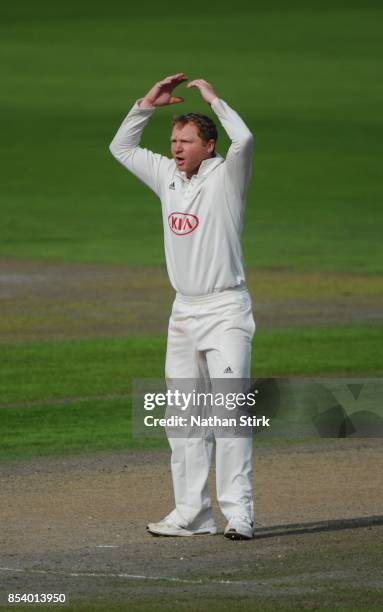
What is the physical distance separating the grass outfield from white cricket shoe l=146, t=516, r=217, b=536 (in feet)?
9.83

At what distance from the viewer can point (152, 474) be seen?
11234 mm

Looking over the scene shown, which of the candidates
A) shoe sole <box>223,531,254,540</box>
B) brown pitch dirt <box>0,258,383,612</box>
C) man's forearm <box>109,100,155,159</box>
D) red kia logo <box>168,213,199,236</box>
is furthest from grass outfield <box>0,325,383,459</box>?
red kia logo <box>168,213,199,236</box>

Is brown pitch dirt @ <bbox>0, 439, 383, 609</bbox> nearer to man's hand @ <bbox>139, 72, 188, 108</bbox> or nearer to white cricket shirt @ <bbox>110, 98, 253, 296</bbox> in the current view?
white cricket shirt @ <bbox>110, 98, 253, 296</bbox>

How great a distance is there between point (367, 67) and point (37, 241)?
24323 mm

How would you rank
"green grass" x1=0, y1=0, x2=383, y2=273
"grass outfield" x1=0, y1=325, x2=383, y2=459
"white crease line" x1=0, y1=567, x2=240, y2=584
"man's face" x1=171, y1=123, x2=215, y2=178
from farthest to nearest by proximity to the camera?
"green grass" x1=0, y1=0, x2=383, y2=273 < "grass outfield" x1=0, y1=325, x2=383, y2=459 < "man's face" x1=171, y1=123, x2=215, y2=178 < "white crease line" x1=0, y1=567, x2=240, y2=584

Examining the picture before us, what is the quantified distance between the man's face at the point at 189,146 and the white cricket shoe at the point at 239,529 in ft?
5.97

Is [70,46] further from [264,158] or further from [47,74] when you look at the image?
[264,158]

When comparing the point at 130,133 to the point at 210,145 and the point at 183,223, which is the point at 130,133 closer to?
the point at 210,145

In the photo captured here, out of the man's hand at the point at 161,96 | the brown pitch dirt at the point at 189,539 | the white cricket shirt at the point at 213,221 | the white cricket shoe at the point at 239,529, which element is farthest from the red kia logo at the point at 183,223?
the brown pitch dirt at the point at 189,539

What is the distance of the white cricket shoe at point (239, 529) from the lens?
8.85 metres

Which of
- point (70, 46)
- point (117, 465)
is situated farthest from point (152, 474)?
point (70, 46)

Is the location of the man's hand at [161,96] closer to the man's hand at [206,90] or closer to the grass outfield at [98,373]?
the man's hand at [206,90]

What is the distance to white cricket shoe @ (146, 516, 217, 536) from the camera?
357 inches

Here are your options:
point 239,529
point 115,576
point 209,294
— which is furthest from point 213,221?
point 115,576
